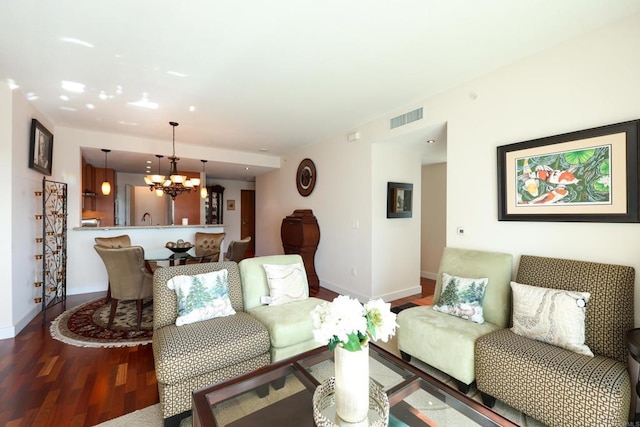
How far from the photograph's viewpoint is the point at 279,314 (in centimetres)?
229

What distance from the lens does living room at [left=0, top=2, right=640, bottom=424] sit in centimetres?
199

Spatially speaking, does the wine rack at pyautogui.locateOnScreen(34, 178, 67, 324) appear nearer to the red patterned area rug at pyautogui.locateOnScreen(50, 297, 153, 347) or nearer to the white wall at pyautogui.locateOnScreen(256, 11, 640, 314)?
the red patterned area rug at pyautogui.locateOnScreen(50, 297, 153, 347)

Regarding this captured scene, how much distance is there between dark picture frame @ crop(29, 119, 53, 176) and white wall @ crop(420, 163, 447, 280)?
5.81m

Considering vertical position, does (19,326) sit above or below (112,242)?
below

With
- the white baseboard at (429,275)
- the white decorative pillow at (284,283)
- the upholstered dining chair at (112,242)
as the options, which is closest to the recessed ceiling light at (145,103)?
the upholstered dining chair at (112,242)

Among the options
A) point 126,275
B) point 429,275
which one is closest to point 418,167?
point 429,275

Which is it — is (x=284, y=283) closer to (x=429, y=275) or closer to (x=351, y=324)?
(x=351, y=324)

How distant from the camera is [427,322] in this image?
2260mm

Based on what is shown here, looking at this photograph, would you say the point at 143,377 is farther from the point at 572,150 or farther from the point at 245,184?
the point at 245,184

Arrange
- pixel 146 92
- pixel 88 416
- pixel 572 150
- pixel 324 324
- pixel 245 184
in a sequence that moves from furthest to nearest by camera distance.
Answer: pixel 245 184 < pixel 146 92 < pixel 572 150 < pixel 88 416 < pixel 324 324

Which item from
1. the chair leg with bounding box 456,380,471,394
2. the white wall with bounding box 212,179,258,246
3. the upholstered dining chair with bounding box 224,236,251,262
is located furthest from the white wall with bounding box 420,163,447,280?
the white wall with bounding box 212,179,258,246

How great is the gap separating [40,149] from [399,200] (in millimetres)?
4664

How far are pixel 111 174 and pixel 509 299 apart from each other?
25.9 ft

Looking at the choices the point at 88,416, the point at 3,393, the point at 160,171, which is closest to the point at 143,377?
the point at 88,416
